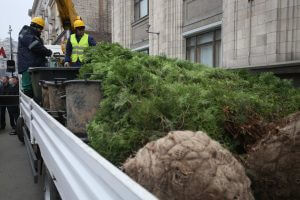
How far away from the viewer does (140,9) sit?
69.7 ft

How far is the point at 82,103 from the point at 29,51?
436 centimetres

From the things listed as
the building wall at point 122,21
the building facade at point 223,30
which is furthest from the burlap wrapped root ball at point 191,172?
the building wall at point 122,21

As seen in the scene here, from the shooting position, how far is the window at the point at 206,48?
1298 cm

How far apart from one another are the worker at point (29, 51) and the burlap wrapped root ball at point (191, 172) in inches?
239

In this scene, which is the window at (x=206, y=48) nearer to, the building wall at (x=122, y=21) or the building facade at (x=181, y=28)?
the building facade at (x=181, y=28)

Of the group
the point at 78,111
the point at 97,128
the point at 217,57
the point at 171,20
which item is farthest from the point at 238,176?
the point at 171,20

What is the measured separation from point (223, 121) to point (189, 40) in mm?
12911

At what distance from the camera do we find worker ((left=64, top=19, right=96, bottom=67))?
660cm

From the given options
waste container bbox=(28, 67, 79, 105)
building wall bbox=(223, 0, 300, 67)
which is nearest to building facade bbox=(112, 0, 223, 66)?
building wall bbox=(223, 0, 300, 67)

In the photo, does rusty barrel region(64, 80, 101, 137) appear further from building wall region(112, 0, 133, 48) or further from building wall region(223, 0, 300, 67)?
building wall region(112, 0, 133, 48)

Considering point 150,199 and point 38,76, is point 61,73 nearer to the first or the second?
point 38,76

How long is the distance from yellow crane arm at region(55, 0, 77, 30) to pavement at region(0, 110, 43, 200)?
14.5ft

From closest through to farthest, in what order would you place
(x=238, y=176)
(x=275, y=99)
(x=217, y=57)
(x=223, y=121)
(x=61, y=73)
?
1. (x=238, y=176)
2. (x=223, y=121)
3. (x=275, y=99)
4. (x=61, y=73)
5. (x=217, y=57)

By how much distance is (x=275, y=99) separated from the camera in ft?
10.5
